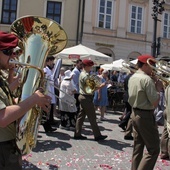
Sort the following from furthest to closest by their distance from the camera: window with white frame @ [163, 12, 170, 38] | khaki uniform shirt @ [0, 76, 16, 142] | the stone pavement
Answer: window with white frame @ [163, 12, 170, 38] → the stone pavement → khaki uniform shirt @ [0, 76, 16, 142]

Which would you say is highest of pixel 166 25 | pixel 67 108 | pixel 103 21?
pixel 166 25

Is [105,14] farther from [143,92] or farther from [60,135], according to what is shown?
[143,92]

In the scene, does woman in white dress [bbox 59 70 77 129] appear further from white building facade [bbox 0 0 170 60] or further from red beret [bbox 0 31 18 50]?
white building facade [bbox 0 0 170 60]

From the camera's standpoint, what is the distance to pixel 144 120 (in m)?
3.95

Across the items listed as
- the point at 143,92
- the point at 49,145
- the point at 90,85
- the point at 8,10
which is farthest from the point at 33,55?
the point at 8,10

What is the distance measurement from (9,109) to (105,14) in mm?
21913

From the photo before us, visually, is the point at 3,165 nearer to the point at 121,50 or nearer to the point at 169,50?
the point at 121,50

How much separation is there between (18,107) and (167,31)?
975 inches

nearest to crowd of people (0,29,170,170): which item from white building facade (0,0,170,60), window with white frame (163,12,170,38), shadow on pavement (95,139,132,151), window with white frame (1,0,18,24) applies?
shadow on pavement (95,139,132,151)

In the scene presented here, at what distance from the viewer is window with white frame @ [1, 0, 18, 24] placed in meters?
22.1

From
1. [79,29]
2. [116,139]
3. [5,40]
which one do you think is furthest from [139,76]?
[79,29]

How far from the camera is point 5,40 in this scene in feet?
6.83

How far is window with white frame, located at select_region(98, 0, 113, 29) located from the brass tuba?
66.5ft

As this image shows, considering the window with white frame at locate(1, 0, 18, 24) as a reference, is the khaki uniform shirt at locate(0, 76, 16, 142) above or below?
below
